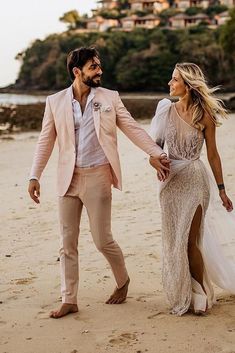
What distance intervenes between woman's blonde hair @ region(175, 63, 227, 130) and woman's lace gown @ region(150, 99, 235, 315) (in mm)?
111

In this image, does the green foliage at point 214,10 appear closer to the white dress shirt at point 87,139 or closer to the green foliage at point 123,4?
the green foliage at point 123,4

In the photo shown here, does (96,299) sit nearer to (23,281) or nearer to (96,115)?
(23,281)

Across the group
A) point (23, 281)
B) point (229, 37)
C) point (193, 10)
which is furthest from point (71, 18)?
point (23, 281)

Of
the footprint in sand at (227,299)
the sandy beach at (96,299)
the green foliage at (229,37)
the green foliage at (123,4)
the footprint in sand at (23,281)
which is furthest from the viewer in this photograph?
the green foliage at (123,4)

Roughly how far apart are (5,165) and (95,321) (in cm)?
1203

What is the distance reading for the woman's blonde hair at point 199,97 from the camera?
4480 millimetres

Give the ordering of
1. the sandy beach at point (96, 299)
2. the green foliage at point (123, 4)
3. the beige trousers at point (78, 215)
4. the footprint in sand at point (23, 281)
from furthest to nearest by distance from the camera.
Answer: the green foliage at point (123, 4)
the footprint in sand at point (23, 281)
the beige trousers at point (78, 215)
the sandy beach at point (96, 299)

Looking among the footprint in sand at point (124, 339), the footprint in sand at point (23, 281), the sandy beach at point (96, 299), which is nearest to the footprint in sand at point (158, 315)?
the sandy beach at point (96, 299)

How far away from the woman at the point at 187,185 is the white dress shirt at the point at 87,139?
1.48 feet

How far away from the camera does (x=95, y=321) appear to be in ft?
14.9

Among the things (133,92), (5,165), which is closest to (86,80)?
(5,165)

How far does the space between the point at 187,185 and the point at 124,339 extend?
1109 millimetres

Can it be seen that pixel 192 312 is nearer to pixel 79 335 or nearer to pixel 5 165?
pixel 79 335

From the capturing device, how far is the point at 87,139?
4.57 meters
